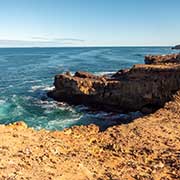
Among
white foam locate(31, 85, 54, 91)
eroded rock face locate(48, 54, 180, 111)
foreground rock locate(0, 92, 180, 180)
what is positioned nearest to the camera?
foreground rock locate(0, 92, 180, 180)

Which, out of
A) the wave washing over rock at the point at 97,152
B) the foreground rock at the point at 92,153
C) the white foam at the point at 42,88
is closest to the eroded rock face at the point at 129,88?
the white foam at the point at 42,88

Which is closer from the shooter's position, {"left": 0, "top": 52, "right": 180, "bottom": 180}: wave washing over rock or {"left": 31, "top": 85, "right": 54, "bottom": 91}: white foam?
{"left": 0, "top": 52, "right": 180, "bottom": 180}: wave washing over rock

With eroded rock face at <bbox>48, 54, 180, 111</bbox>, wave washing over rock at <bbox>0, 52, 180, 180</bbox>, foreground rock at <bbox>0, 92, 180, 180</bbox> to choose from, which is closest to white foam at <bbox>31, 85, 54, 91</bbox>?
eroded rock face at <bbox>48, 54, 180, 111</bbox>

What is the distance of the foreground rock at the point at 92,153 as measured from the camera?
38.9 feet

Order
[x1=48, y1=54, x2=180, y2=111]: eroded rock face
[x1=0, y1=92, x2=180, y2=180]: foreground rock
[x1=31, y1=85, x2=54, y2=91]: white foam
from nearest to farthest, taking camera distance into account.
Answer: [x1=0, y1=92, x2=180, y2=180]: foreground rock, [x1=48, y1=54, x2=180, y2=111]: eroded rock face, [x1=31, y1=85, x2=54, y2=91]: white foam

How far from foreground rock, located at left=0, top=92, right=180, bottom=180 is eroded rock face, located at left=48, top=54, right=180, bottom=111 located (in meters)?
14.6

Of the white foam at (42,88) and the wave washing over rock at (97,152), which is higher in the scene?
the wave washing over rock at (97,152)

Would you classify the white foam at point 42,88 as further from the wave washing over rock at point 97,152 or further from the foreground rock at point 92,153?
the foreground rock at point 92,153

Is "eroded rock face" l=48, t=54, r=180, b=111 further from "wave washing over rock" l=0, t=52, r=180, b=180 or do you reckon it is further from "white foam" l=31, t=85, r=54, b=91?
"wave washing over rock" l=0, t=52, r=180, b=180

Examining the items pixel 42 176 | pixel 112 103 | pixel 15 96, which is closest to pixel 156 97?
pixel 112 103

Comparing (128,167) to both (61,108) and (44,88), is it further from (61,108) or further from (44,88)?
(44,88)

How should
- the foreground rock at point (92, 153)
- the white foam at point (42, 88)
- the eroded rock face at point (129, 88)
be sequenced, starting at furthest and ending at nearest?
the white foam at point (42, 88) → the eroded rock face at point (129, 88) → the foreground rock at point (92, 153)

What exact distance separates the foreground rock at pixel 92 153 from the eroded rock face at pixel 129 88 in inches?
574

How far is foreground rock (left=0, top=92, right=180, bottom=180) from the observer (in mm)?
11867
